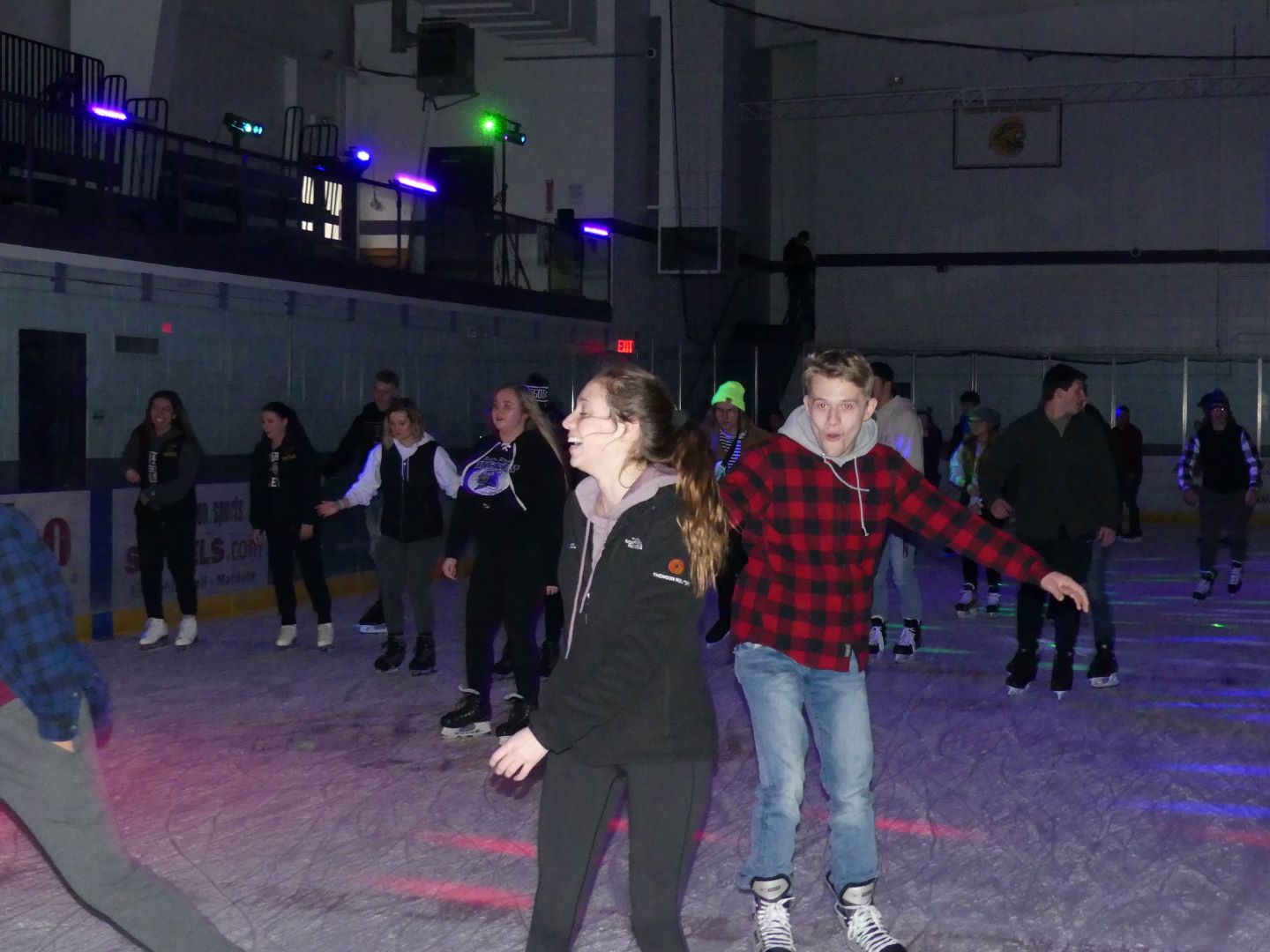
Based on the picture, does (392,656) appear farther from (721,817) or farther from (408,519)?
(721,817)

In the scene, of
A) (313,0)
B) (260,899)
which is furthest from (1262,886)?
(313,0)

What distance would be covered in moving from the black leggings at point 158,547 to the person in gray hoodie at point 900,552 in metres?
3.97

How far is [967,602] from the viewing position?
11000 millimetres

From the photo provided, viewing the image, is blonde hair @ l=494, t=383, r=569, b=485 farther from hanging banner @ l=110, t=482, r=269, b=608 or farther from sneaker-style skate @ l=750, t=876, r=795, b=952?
hanging banner @ l=110, t=482, r=269, b=608

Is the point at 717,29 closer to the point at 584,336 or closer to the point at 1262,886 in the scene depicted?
the point at 584,336

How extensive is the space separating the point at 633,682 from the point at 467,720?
12.8 feet

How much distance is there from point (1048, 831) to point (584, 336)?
1336cm

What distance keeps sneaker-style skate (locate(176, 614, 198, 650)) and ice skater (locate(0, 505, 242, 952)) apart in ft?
21.0

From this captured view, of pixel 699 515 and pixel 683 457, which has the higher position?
pixel 683 457

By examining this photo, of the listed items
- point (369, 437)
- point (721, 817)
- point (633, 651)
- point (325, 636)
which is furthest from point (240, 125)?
point (633, 651)

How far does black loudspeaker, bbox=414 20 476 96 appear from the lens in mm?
19344

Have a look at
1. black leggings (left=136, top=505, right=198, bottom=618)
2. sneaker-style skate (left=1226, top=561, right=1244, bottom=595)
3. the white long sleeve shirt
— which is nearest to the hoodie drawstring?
the white long sleeve shirt

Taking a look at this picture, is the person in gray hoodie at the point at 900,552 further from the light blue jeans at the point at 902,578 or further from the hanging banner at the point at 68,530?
the hanging banner at the point at 68,530

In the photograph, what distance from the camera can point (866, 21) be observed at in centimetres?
2291
